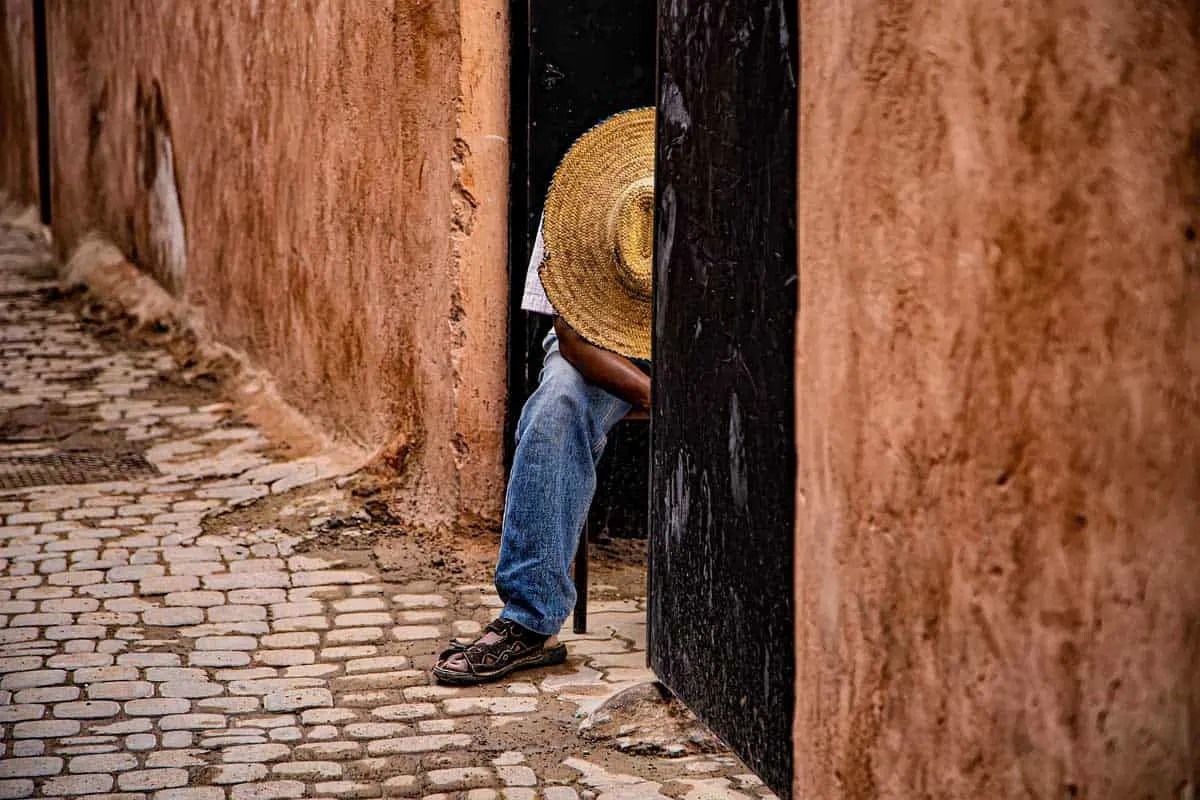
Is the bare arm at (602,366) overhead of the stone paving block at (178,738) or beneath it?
overhead

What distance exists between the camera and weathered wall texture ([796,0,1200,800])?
2465 mm

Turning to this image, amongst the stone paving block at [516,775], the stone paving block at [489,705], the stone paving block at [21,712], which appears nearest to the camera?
the stone paving block at [516,775]

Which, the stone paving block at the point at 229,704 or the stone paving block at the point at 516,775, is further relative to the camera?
the stone paving block at the point at 229,704

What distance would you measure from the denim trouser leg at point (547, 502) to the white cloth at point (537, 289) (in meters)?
0.17

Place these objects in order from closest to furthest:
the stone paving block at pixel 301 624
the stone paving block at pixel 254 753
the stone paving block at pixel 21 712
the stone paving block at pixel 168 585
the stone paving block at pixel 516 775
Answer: the stone paving block at pixel 516 775 → the stone paving block at pixel 254 753 → the stone paving block at pixel 21 712 → the stone paving block at pixel 301 624 → the stone paving block at pixel 168 585

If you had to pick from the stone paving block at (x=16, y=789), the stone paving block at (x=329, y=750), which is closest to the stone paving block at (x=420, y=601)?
the stone paving block at (x=329, y=750)

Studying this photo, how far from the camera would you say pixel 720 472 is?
3.53m

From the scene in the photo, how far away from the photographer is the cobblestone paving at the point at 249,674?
383 centimetres

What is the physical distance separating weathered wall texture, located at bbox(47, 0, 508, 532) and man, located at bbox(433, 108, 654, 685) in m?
1.05

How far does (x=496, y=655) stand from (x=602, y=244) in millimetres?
1185

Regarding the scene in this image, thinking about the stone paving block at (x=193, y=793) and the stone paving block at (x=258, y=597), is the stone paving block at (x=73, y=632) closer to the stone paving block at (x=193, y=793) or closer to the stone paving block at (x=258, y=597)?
the stone paving block at (x=258, y=597)

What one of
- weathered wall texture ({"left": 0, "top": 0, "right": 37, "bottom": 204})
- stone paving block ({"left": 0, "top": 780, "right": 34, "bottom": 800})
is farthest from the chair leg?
weathered wall texture ({"left": 0, "top": 0, "right": 37, "bottom": 204})

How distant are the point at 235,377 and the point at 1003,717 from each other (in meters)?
6.07

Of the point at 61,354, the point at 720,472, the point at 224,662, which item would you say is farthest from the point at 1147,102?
the point at 61,354
